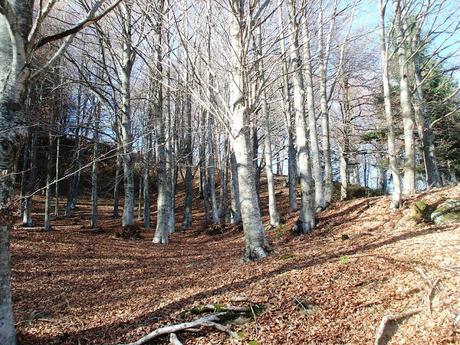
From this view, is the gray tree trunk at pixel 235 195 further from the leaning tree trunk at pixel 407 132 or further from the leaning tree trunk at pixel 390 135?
the leaning tree trunk at pixel 390 135

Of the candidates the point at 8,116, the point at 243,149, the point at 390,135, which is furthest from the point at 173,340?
the point at 390,135

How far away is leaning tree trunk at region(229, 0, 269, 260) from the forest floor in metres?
0.46

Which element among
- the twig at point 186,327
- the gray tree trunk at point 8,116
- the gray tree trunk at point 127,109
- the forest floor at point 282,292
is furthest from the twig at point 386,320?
the gray tree trunk at point 127,109

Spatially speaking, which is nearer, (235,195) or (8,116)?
(8,116)

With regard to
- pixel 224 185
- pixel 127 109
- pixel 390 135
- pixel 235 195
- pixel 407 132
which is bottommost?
pixel 235 195

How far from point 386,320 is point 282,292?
130 cm

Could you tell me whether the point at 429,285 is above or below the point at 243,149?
below

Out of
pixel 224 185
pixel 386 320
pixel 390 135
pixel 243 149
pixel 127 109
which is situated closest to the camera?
pixel 386 320

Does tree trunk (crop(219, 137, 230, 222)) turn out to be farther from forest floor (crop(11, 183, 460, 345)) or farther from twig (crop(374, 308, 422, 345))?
twig (crop(374, 308, 422, 345))

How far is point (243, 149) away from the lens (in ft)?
22.1

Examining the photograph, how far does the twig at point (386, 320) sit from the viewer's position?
3.35 metres

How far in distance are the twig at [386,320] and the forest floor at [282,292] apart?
0.13ft

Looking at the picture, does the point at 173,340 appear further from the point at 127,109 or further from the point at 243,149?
the point at 127,109

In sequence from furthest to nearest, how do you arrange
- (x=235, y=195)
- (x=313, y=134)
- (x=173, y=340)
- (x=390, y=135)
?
(x=235, y=195) → (x=313, y=134) → (x=390, y=135) → (x=173, y=340)
